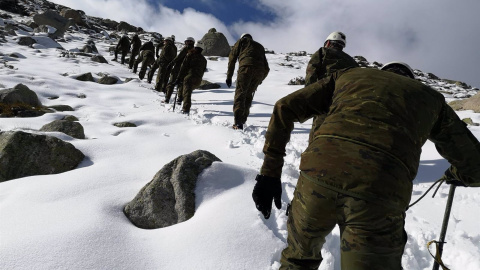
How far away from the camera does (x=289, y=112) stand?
174cm

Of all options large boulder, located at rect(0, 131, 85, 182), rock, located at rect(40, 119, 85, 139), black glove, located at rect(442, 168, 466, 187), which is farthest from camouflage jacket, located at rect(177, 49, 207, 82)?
black glove, located at rect(442, 168, 466, 187)

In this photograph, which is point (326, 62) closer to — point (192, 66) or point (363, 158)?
point (363, 158)

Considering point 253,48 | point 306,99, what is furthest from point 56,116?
point 306,99

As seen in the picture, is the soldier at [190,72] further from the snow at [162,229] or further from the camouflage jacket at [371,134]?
the camouflage jacket at [371,134]

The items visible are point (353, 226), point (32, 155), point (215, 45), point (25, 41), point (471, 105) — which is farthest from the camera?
point (215, 45)

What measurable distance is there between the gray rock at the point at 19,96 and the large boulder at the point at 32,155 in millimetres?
3866

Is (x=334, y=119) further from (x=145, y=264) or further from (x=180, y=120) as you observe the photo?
(x=180, y=120)

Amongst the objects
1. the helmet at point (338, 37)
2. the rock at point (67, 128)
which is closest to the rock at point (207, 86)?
the rock at point (67, 128)

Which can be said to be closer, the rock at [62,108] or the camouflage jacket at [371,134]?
the camouflage jacket at [371,134]

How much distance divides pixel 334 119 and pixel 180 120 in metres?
5.83

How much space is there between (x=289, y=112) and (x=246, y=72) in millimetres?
4743

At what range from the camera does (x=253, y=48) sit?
21.0 feet

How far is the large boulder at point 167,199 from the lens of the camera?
2736mm

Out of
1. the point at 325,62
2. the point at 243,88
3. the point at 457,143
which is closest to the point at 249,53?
the point at 243,88
